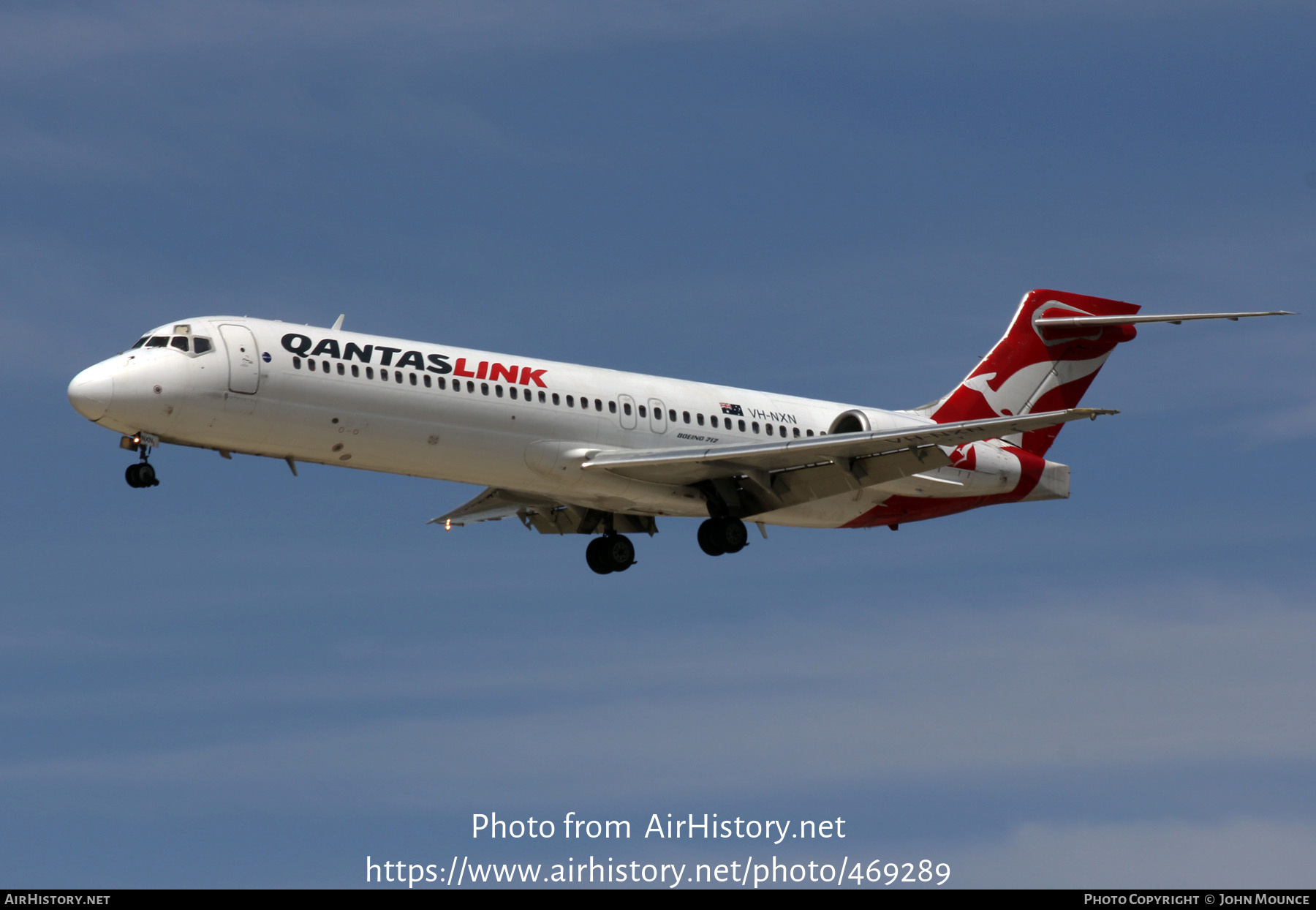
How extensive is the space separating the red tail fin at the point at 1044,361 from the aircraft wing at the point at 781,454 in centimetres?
572

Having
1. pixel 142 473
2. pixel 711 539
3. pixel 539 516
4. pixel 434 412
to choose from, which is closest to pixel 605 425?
pixel 711 539

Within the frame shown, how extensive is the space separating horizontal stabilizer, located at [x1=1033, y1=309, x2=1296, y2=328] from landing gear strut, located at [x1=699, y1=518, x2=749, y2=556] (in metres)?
9.24

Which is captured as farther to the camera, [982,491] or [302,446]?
[982,491]

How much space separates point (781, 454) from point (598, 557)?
5.41 meters

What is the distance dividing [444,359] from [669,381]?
525cm

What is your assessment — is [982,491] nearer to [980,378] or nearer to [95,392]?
[980,378]

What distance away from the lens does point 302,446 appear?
2969 centimetres

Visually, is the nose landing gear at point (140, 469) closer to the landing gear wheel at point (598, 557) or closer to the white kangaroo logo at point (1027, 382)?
the landing gear wheel at point (598, 557)

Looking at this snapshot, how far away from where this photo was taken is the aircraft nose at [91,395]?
92.3 ft

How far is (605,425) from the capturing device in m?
32.3

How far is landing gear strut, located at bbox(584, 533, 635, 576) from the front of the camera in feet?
117

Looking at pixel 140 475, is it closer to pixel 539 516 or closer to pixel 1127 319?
pixel 539 516

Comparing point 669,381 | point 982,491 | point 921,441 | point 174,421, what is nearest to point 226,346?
point 174,421

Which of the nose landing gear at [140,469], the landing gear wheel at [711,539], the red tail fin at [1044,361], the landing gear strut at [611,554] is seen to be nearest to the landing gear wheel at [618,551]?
the landing gear strut at [611,554]
